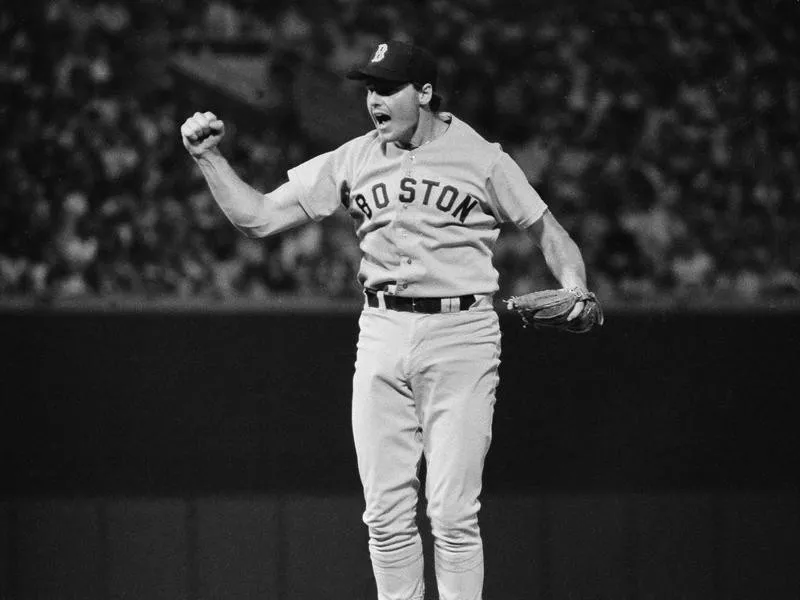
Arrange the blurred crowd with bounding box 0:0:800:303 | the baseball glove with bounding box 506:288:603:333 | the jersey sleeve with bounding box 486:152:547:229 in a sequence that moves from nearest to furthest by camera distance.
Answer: the baseball glove with bounding box 506:288:603:333 → the jersey sleeve with bounding box 486:152:547:229 → the blurred crowd with bounding box 0:0:800:303

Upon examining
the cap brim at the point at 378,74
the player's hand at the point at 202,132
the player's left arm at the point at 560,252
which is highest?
the cap brim at the point at 378,74

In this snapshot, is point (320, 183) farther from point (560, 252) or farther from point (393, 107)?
point (560, 252)

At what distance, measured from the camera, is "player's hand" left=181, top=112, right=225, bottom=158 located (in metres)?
2.09

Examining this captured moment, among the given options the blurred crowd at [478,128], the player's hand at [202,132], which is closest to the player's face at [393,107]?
the player's hand at [202,132]

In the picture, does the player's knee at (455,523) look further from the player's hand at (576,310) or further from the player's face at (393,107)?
the player's face at (393,107)

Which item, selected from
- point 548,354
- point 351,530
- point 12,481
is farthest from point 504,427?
point 12,481

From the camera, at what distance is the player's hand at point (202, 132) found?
2.09m

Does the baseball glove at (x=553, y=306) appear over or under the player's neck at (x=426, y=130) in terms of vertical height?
under

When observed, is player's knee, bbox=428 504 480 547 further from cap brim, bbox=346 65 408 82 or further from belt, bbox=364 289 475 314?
cap brim, bbox=346 65 408 82

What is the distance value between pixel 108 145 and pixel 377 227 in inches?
60.3

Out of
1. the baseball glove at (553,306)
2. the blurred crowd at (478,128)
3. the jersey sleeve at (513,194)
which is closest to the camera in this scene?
the baseball glove at (553,306)

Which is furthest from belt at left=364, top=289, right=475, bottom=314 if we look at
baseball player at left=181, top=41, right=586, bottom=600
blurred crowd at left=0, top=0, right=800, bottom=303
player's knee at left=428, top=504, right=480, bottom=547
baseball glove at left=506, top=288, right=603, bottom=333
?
blurred crowd at left=0, top=0, right=800, bottom=303

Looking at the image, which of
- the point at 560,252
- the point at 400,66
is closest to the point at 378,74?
the point at 400,66

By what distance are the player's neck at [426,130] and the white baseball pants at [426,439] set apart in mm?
322
